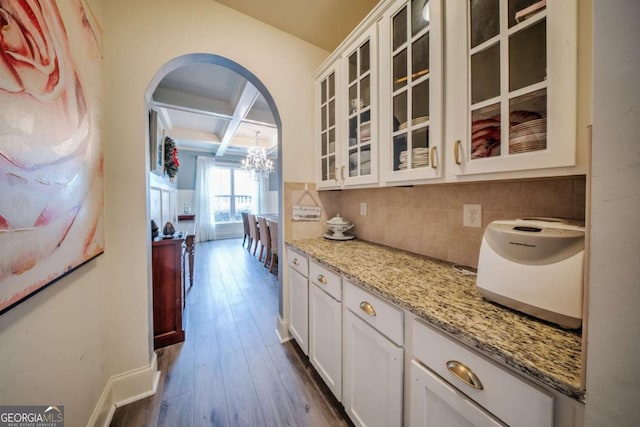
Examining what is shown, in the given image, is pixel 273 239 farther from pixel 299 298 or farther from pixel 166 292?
pixel 299 298

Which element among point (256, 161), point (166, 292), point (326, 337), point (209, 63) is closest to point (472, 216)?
point (326, 337)

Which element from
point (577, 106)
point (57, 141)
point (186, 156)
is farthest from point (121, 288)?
point (186, 156)

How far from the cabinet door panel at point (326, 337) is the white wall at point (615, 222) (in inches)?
35.4

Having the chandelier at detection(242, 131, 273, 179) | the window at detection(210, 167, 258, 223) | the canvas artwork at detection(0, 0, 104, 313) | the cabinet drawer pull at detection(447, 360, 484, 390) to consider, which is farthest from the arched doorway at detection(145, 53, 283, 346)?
the window at detection(210, 167, 258, 223)

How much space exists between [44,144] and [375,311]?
1.34 meters

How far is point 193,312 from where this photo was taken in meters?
2.30

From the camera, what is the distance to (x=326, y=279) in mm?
1271

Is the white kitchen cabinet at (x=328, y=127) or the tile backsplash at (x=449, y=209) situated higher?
the white kitchen cabinet at (x=328, y=127)

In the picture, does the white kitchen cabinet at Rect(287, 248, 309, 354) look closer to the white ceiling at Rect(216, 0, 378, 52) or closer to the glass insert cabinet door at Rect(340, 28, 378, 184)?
the glass insert cabinet door at Rect(340, 28, 378, 184)

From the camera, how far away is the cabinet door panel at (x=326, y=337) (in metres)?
1.17

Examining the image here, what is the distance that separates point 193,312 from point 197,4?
2.69 metres

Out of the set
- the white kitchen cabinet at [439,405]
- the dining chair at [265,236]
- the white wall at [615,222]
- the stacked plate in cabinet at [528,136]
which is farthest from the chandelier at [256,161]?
the white wall at [615,222]

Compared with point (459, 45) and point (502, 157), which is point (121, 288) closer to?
point (502, 157)

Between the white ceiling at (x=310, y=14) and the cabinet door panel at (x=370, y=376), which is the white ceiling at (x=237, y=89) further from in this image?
the cabinet door panel at (x=370, y=376)
